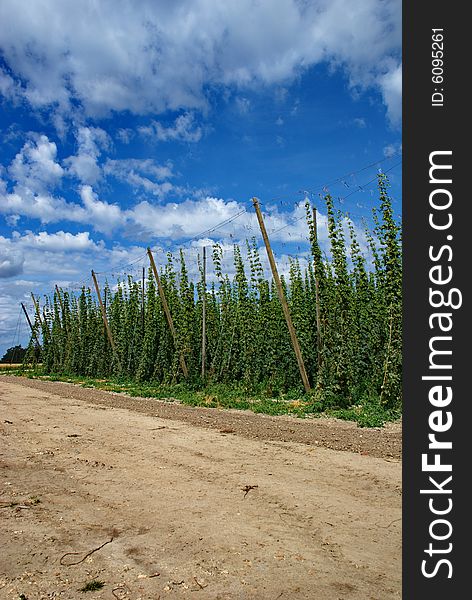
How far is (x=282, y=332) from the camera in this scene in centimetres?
1491

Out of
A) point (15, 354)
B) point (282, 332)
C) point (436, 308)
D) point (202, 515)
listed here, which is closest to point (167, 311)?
point (282, 332)

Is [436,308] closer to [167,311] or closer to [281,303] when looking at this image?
[281,303]

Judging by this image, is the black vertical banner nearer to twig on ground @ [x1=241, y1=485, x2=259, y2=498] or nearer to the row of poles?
twig on ground @ [x1=241, y1=485, x2=259, y2=498]

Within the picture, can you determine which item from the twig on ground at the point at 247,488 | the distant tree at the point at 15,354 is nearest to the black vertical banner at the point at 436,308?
the twig on ground at the point at 247,488

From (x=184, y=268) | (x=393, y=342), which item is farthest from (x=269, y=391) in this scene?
(x=184, y=268)

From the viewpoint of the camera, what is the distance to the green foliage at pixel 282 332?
10828 millimetres

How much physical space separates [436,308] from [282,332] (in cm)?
1315

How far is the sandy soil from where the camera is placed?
3.03m

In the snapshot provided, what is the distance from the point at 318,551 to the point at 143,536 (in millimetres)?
1252

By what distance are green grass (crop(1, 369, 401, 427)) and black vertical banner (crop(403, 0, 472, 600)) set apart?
6.96 m

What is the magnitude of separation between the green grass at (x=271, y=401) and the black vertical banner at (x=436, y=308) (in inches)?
274

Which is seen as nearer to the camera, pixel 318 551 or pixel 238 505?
pixel 318 551

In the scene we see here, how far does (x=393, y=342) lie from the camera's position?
10.5 metres

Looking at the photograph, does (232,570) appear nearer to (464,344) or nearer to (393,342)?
(464,344)
